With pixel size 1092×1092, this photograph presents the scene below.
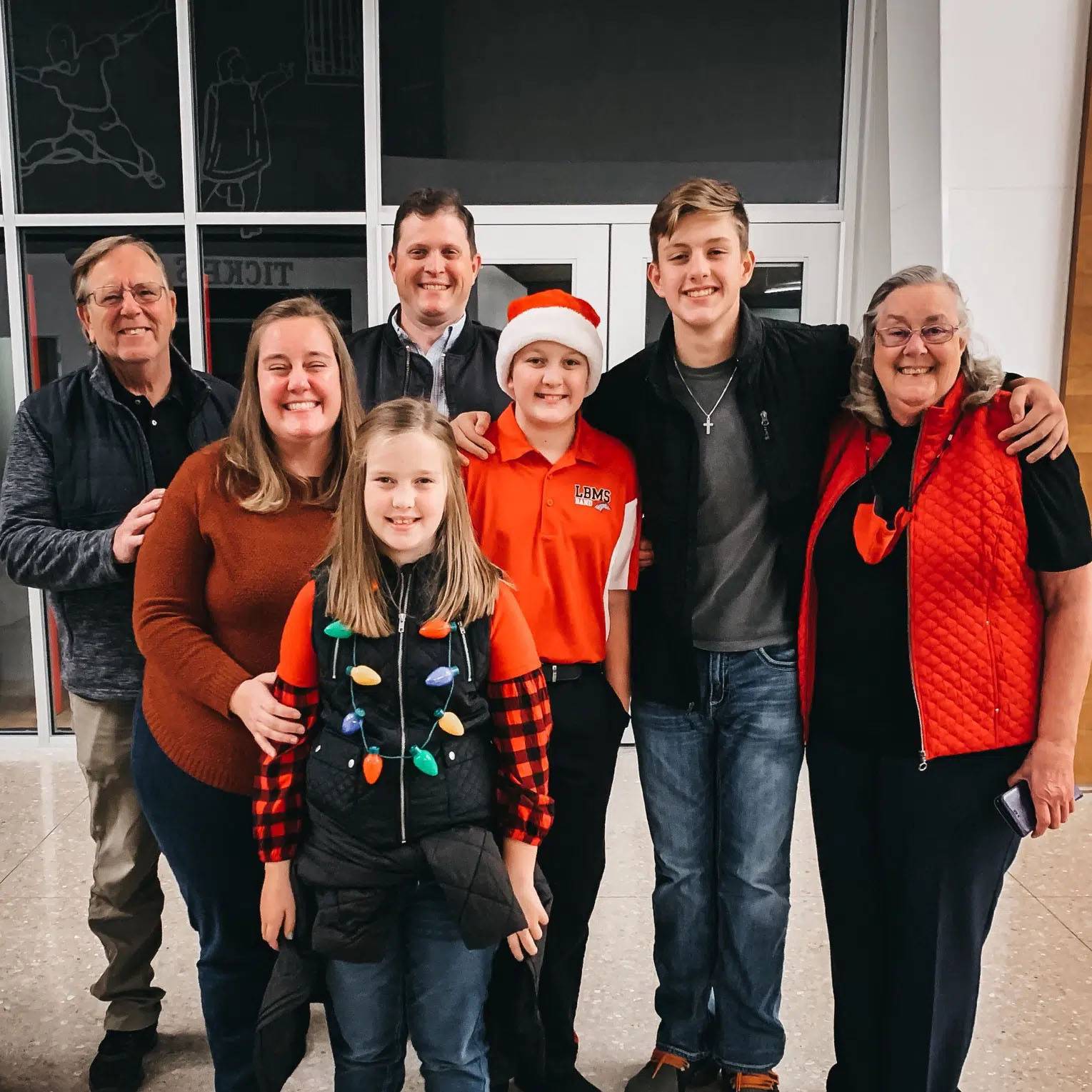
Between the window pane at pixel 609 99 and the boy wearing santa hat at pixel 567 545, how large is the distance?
93.6 inches

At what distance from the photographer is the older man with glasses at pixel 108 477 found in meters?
1.88

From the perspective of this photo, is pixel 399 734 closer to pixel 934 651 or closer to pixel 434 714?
pixel 434 714

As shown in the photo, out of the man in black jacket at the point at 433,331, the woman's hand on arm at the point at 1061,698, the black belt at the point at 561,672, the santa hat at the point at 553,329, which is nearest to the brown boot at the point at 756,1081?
the woman's hand on arm at the point at 1061,698

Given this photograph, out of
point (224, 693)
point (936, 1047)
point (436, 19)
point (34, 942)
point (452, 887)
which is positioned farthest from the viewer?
point (436, 19)

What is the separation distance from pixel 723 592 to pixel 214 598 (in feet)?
3.08

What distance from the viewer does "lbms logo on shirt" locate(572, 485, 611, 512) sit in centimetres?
172

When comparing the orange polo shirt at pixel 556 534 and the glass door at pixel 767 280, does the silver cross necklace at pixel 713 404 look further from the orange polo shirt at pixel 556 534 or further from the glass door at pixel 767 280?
the glass door at pixel 767 280

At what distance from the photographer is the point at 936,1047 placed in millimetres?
1621

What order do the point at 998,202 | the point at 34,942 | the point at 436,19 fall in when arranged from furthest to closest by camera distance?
the point at 436,19 → the point at 998,202 → the point at 34,942

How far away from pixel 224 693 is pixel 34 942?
166cm

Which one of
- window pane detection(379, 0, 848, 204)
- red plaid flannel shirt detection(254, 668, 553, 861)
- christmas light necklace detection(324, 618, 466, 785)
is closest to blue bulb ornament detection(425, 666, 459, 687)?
christmas light necklace detection(324, 618, 466, 785)

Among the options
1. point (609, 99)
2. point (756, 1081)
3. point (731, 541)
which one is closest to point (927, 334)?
point (731, 541)

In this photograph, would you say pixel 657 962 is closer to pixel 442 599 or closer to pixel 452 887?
pixel 452 887

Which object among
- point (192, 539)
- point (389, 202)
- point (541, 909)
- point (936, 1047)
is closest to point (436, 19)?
point (389, 202)
